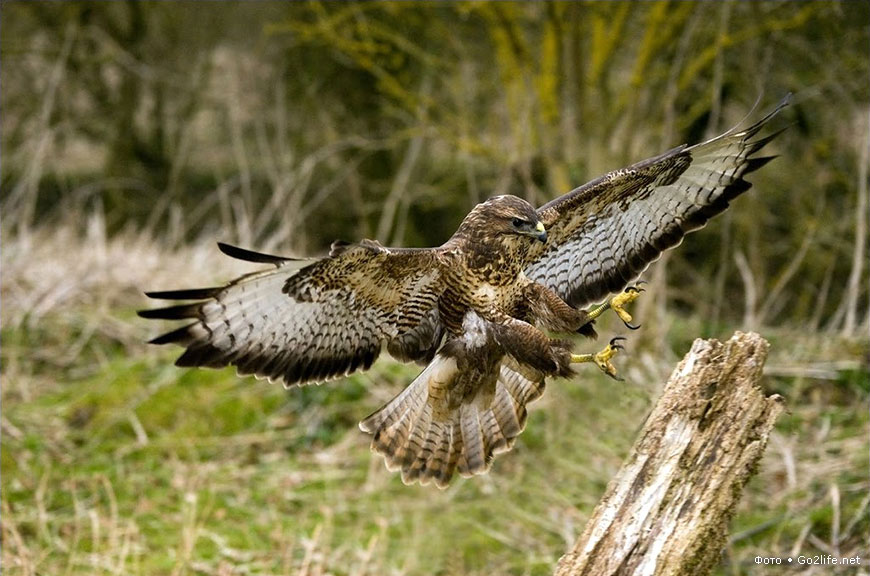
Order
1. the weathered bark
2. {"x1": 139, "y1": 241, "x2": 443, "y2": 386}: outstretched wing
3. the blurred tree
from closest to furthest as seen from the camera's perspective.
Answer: the weathered bark → {"x1": 139, "y1": 241, "x2": 443, "y2": 386}: outstretched wing → the blurred tree

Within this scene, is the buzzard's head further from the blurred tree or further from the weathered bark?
the blurred tree

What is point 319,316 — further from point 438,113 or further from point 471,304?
point 438,113

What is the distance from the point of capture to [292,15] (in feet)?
33.9

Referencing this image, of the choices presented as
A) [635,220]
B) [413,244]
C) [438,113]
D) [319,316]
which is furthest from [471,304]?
[413,244]

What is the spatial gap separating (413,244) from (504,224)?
740cm

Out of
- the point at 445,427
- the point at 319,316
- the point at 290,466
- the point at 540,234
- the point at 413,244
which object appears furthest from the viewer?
the point at 413,244

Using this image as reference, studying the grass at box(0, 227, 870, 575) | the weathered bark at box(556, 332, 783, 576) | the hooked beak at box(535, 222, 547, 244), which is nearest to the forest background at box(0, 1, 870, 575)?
the grass at box(0, 227, 870, 575)

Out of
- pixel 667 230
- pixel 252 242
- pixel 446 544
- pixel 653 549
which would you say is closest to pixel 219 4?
pixel 252 242

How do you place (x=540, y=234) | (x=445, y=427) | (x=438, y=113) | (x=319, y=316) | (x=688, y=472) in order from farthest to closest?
(x=438, y=113)
(x=445, y=427)
(x=319, y=316)
(x=540, y=234)
(x=688, y=472)

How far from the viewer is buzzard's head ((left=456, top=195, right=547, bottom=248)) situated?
292 cm

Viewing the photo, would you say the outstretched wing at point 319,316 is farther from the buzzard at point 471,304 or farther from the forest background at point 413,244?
the forest background at point 413,244

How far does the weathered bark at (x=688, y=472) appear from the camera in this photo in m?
2.63

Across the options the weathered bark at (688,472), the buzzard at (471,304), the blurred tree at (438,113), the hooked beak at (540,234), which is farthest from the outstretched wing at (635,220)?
the blurred tree at (438,113)

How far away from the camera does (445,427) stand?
3.33 m
